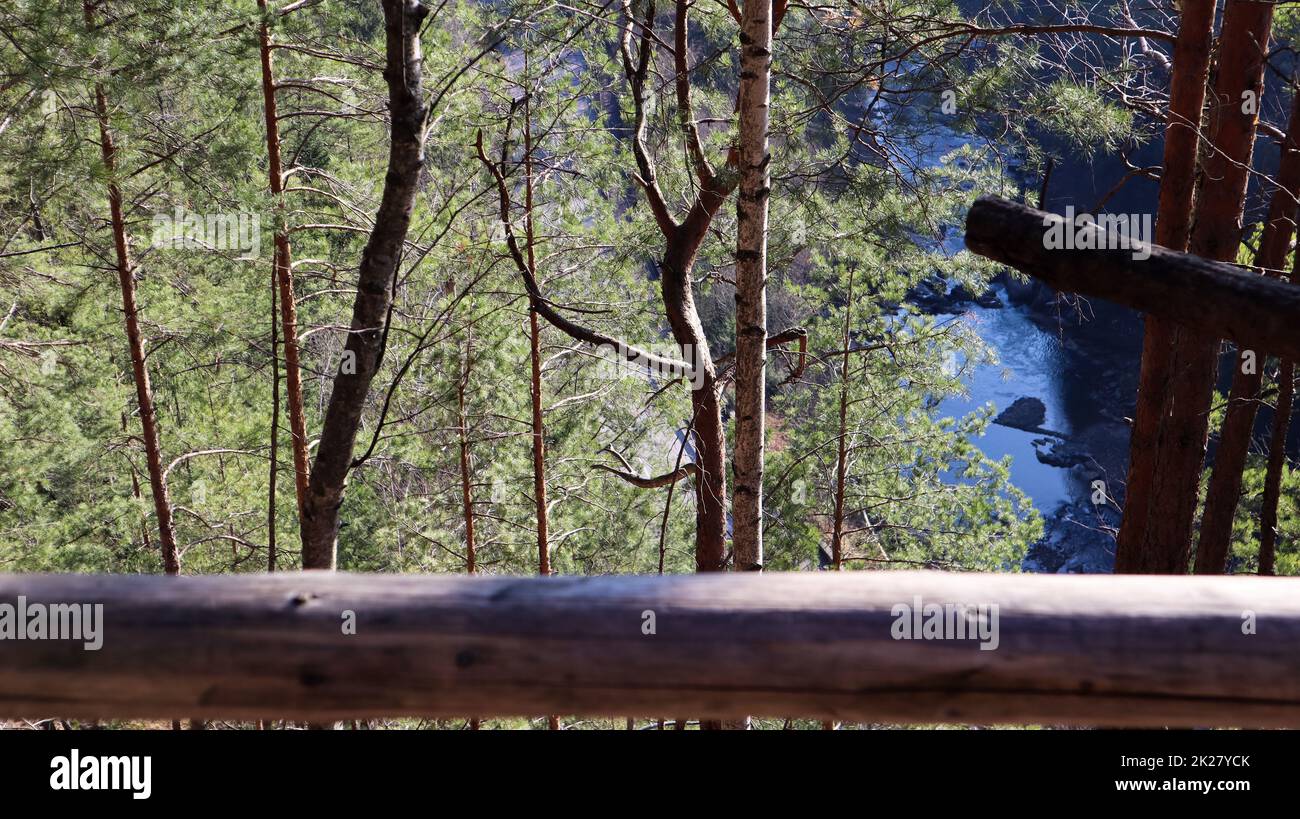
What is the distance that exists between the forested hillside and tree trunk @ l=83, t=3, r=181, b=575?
38 mm

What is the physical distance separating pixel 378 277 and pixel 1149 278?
2624mm

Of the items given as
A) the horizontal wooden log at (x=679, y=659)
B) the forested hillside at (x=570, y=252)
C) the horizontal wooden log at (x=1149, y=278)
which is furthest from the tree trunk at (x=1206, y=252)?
the horizontal wooden log at (x=679, y=659)

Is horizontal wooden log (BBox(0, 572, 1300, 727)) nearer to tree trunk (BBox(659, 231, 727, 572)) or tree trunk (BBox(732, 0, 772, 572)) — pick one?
tree trunk (BBox(732, 0, 772, 572))

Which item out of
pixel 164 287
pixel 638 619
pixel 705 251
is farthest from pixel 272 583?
pixel 164 287

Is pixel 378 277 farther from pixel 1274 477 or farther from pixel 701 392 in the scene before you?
pixel 1274 477

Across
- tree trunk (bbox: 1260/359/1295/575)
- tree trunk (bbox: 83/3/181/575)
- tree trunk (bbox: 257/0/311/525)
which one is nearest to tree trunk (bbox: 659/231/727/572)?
tree trunk (bbox: 257/0/311/525)

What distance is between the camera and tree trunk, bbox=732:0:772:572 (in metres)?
3.92

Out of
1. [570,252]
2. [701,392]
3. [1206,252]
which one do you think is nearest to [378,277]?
[701,392]

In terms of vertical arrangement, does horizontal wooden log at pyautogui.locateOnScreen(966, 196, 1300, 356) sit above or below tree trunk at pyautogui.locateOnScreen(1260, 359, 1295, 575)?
above

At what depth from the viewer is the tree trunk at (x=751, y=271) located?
392cm

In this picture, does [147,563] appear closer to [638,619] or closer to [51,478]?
[51,478]

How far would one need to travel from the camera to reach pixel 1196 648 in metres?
1.26

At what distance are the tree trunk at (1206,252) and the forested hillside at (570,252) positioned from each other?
2cm
